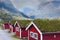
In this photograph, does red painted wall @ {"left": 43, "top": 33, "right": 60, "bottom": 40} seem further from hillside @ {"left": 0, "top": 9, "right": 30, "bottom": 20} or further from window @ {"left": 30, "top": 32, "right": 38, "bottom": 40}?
hillside @ {"left": 0, "top": 9, "right": 30, "bottom": 20}

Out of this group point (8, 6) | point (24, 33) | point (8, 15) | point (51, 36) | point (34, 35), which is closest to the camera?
point (51, 36)

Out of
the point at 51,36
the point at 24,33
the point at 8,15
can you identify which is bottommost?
the point at 51,36

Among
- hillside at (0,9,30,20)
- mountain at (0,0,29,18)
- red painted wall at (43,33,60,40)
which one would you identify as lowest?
red painted wall at (43,33,60,40)

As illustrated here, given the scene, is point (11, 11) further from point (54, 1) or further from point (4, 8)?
point (54, 1)

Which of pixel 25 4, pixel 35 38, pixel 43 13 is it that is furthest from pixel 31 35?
pixel 25 4

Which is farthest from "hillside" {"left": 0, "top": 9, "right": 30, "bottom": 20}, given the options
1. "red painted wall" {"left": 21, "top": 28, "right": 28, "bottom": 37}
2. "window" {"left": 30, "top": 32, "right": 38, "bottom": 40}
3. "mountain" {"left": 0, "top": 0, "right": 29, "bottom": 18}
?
"window" {"left": 30, "top": 32, "right": 38, "bottom": 40}

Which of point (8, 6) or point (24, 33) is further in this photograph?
point (8, 6)

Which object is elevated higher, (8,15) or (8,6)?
(8,6)

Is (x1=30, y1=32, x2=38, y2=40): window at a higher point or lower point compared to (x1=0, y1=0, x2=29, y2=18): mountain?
lower

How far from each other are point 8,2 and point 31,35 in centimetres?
966

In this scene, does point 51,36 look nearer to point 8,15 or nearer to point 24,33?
point 24,33

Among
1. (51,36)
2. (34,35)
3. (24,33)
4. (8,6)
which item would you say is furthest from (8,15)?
(51,36)

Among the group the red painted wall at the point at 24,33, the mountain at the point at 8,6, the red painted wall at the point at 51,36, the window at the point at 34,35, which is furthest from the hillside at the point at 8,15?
Answer: the red painted wall at the point at 51,36

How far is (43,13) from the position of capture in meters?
20.5
